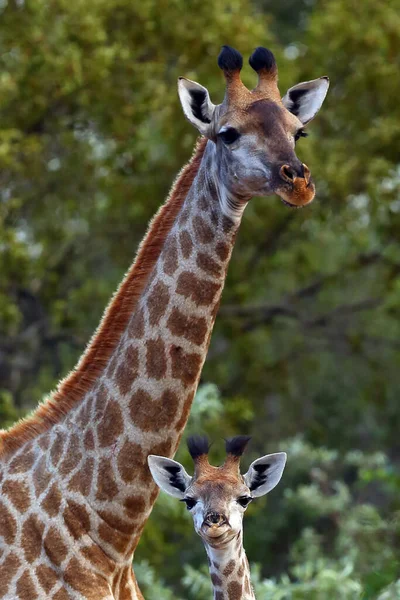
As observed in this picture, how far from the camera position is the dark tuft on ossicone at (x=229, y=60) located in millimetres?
6863

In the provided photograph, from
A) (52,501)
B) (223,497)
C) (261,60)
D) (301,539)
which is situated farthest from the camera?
(301,539)

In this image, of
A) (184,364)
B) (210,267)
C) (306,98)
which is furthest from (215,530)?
(306,98)

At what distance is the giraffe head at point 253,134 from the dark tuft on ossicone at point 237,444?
1.52 m

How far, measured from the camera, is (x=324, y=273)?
23953mm

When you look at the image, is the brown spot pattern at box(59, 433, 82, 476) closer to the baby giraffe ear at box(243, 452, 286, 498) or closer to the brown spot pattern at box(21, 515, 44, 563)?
the brown spot pattern at box(21, 515, 44, 563)

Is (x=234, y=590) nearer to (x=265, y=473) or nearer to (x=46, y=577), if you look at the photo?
(x=265, y=473)

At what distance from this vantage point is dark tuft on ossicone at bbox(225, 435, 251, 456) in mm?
7643

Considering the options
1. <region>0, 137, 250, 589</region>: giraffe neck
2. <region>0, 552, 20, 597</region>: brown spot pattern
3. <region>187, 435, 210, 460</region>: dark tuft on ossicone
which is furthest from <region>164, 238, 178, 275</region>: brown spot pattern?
<region>0, 552, 20, 597</region>: brown spot pattern

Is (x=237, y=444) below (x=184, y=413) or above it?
below

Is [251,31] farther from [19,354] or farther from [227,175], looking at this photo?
[227,175]

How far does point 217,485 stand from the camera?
24.9 ft

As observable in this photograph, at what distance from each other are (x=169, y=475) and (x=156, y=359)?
68cm

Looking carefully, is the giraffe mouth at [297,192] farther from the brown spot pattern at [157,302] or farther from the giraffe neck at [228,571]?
the giraffe neck at [228,571]

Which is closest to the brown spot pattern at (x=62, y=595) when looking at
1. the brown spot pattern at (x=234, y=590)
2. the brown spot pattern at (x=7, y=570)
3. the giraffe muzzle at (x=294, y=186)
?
the brown spot pattern at (x=7, y=570)
